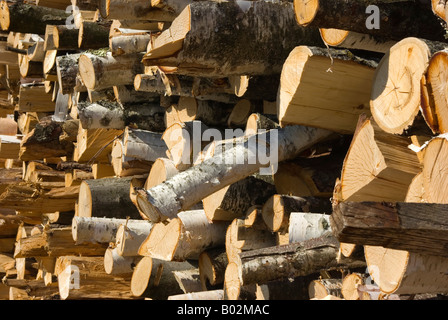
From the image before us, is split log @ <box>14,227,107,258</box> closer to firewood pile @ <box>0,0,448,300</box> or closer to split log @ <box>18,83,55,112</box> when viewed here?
firewood pile @ <box>0,0,448,300</box>

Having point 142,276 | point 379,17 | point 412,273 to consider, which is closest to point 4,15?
point 142,276

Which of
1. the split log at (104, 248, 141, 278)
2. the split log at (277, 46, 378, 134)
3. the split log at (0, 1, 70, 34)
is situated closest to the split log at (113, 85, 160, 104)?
the split log at (104, 248, 141, 278)

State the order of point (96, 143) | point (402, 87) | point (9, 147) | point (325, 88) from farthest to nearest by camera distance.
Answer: point (9, 147) < point (96, 143) < point (325, 88) < point (402, 87)

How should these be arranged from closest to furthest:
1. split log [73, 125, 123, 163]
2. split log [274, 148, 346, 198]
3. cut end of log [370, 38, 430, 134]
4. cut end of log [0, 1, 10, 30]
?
cut end of log [370, 38, 430, 134], split log [274, 148, 346, 198], split log [73, 125, 123, 163], cut end of log [0, 1, 10, 30]

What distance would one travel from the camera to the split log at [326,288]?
308cm

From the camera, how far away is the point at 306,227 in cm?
325

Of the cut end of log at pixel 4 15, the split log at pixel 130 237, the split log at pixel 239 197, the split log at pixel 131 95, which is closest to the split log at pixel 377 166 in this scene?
the split log at pixel 239 197

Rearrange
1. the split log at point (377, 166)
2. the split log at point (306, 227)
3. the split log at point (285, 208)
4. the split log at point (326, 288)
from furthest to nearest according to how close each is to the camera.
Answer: the split log at point (285, 208) → the split log at point (306, 227) → the split log at point (326, 288) → the split log at point (377, 166)

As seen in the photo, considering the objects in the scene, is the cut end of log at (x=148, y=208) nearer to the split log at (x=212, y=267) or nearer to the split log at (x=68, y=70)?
the split log at (x=212, y=267)

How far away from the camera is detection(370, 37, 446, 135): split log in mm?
2496

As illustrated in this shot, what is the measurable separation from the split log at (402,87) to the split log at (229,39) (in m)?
0.79

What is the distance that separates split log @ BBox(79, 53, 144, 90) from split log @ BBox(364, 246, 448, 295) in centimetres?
278

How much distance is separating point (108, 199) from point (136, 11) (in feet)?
5.49

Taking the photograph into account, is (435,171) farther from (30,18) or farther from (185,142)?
(30,18)
